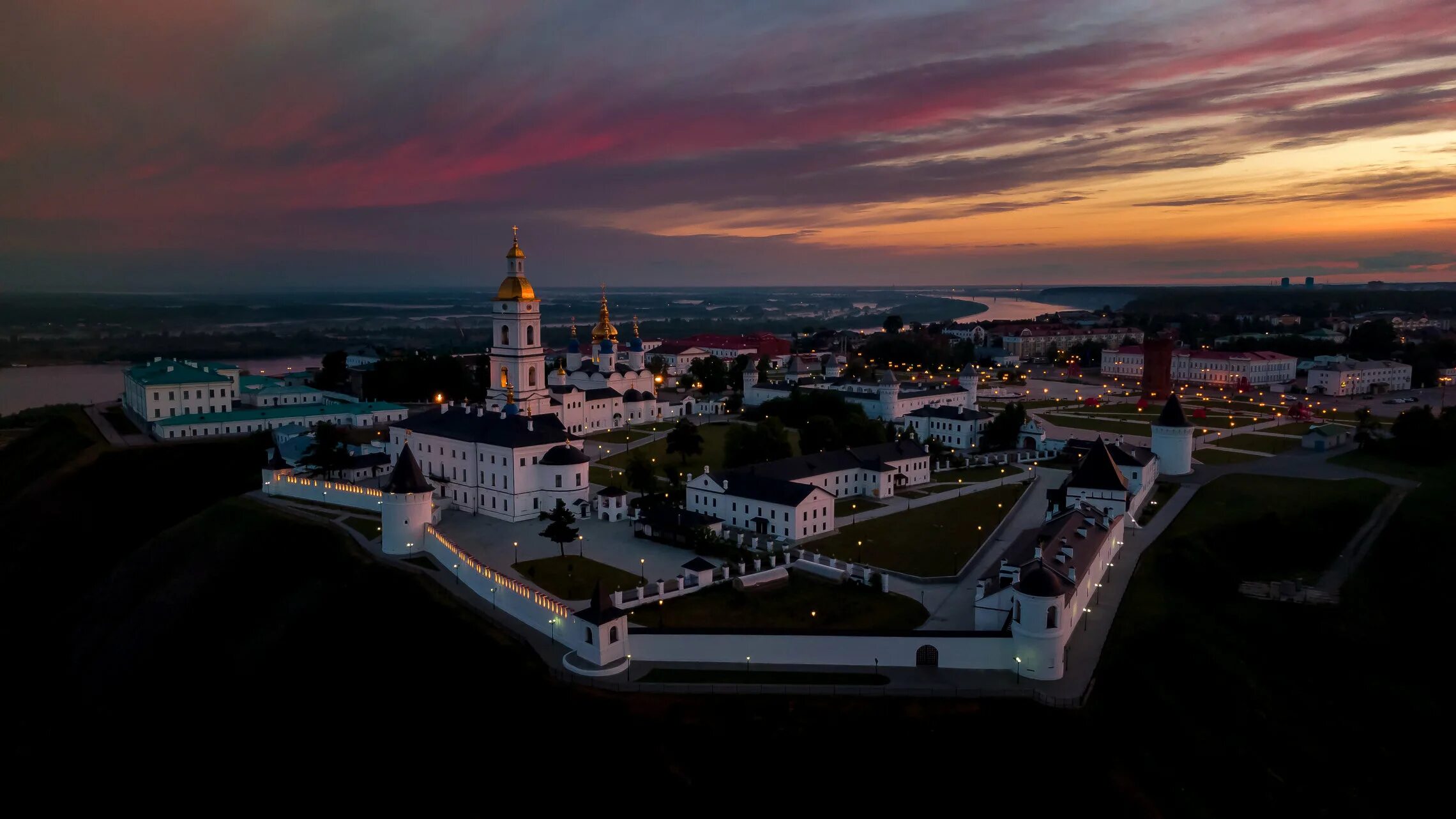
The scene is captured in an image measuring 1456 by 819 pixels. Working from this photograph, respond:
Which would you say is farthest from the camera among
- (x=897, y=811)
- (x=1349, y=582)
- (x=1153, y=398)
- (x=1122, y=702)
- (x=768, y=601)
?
(x=1153, y=398)

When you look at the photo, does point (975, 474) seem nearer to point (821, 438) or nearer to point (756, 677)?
point (821, 438)

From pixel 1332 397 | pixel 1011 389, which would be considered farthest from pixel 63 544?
pixel 1332 397

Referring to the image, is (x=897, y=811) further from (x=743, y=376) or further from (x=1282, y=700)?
(x=743, y=376)

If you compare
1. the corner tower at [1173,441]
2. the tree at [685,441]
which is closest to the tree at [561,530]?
the tree at [685,441]

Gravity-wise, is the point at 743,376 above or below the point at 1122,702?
above

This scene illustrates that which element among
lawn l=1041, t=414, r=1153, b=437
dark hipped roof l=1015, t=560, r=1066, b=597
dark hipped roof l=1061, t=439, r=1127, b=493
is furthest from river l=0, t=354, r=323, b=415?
dark hipped roof l=1015, t=560, r=1066, b=597

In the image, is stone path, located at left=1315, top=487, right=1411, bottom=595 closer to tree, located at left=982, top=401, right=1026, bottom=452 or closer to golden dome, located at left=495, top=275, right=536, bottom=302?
tree, located at left=982, top=401, right=1026, bottom=452
